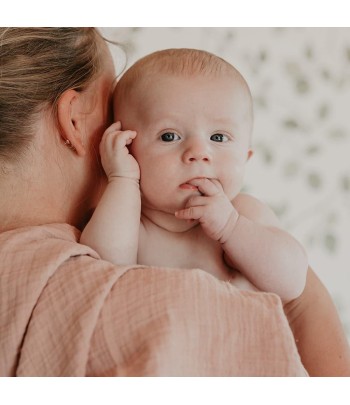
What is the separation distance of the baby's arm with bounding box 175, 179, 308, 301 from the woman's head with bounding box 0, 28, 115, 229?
0.22m

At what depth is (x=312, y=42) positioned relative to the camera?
1104mm

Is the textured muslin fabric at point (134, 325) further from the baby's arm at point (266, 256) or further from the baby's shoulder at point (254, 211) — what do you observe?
the baby's shoulder at point (254, 211)

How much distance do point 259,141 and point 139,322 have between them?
643mm

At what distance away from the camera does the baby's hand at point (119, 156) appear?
0.96 meters

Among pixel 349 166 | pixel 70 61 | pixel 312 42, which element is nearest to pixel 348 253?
pixel 349 166

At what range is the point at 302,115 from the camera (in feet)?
3.85

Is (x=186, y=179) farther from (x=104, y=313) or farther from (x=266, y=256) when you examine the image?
(x=104, y=313)

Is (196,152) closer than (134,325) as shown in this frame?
No

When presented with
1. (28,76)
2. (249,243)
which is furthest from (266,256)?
(28,76)

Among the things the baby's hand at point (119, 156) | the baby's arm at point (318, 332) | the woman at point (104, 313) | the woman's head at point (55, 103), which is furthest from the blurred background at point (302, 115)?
the woman at point (104, 313)

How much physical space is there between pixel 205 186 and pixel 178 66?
0.22m

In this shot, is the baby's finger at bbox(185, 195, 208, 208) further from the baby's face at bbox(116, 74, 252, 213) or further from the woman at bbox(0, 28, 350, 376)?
the woman at bbox(0, 28, 350, 376)

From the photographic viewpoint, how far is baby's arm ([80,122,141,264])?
915mm
